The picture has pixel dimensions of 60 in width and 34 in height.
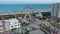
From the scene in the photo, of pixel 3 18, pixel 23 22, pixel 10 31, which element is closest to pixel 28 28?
pixel 23 22

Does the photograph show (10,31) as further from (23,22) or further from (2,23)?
(23,22)

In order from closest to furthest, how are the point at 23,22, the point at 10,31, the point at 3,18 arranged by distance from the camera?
the point at 10,31 → the point at 3,18 → the point at 23,22

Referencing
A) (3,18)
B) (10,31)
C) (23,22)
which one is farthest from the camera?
(23,22)

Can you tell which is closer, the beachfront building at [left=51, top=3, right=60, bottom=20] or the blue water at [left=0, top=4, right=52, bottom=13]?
the blue water at [left=0, top=4, right=52, bottom=13]

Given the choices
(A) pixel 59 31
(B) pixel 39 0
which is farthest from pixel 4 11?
(A) pixel 59 31

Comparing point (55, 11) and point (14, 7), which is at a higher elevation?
point (14, 7)

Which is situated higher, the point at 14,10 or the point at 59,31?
the point at 14,10

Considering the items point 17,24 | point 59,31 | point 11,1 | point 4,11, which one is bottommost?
point 59,31

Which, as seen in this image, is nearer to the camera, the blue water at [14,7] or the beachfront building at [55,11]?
the blue water at [14,7]

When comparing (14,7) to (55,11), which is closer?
(14,7)

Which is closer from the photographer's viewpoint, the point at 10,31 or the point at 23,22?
the point at 10,31
